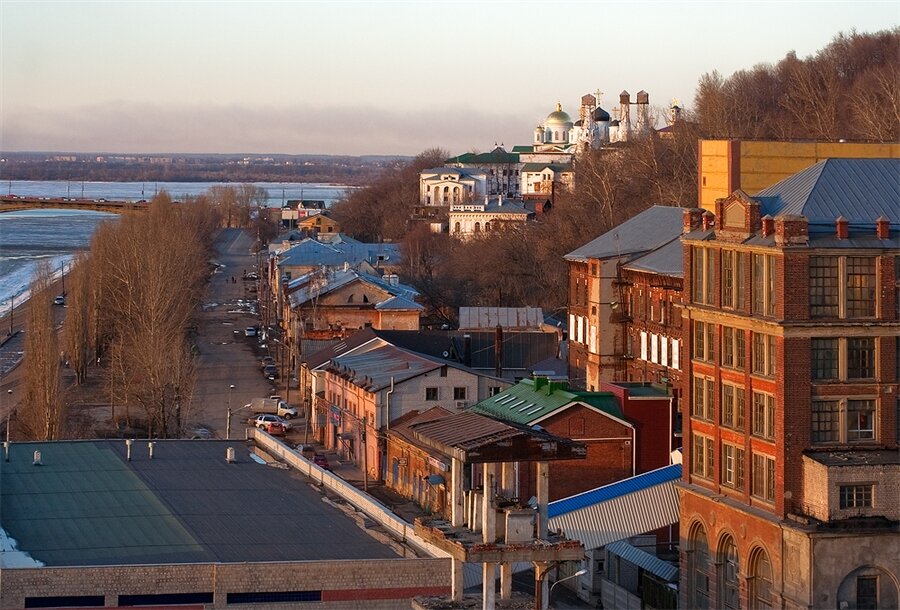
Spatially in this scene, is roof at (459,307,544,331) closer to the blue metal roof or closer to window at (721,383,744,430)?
the blue metal roof

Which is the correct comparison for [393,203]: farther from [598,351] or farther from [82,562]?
[82,562]

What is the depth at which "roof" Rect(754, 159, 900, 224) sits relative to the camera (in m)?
24.7

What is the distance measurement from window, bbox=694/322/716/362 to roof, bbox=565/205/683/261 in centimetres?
1470

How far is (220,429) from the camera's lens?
47031 millimetres

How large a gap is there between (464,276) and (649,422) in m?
42.8

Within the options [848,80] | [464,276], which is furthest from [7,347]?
[848,80]

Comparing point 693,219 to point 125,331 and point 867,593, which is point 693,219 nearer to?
point 867,593

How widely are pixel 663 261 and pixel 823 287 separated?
50.5ft

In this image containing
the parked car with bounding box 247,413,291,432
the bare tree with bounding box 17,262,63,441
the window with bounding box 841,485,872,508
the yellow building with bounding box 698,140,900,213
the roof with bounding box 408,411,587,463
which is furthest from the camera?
the parked car with bounding box 247,413,291,432

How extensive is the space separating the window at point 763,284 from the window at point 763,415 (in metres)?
1.27

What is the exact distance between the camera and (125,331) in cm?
5581

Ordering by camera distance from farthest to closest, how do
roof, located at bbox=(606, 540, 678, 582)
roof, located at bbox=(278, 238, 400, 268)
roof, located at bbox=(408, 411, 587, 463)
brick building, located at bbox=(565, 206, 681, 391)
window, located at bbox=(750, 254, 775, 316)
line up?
roof, located at bbox=(278, 238, 400, 268) < brick building, located at bbox=(565, 206, 681, 391) < roof, located at bbox=(606, 540, 678, 582) < window, located at bbox=(750, 254, 775, 316) < roof, located at bbox=(408, 411, 587, 463)

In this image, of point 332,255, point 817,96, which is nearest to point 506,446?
point 817,96

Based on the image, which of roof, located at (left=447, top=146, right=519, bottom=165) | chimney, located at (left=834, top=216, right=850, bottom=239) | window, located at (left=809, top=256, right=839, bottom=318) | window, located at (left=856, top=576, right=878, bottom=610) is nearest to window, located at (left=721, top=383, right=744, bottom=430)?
window, located at (left=809, top=256, right=839, bottom=318)
